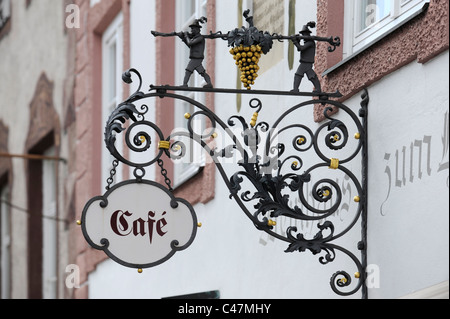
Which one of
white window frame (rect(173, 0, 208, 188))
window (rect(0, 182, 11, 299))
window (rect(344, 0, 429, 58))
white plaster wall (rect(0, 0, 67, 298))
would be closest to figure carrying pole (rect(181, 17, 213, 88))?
window (rect(344, 0, 429, 58))

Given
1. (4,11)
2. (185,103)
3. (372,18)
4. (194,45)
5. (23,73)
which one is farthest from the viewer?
(4,11)

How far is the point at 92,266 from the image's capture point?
1346 cm

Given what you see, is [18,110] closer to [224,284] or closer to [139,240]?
[224,284]

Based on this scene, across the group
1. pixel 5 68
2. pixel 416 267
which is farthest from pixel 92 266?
pixel 416 267

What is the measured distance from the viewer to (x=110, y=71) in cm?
1366

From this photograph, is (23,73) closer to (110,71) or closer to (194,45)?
(110,71)

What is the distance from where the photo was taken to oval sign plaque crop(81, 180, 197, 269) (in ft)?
22.5

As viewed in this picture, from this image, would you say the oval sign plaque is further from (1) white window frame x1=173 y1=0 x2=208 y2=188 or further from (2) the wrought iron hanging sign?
(1) white window frame x1=173 y1=0 x2=208 y2=188

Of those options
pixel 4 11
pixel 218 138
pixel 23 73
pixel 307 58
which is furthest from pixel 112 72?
pixel 307 58

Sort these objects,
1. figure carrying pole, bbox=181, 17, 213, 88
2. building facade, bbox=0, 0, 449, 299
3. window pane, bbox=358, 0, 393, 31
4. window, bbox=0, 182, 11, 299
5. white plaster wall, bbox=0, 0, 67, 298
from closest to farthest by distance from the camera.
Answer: building facade, bbox=0, 0, 449, 299, figure carrying pole, bbox=181, 17, 213, 88, window pane, bbox=358, 0, 393, 31, white plaster wall, bbox=0, 0, 67, 298, window, bbox=0, 182, 11, 299

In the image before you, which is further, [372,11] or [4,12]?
[4,12]

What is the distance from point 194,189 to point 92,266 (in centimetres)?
319

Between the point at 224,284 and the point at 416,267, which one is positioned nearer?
the point at 416,267

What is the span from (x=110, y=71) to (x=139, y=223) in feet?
22.6
